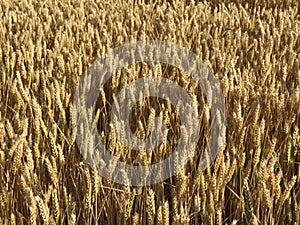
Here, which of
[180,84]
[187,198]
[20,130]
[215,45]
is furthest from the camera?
[215,45]

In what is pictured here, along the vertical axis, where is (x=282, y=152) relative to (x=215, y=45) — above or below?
below

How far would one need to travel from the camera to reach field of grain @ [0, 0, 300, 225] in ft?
2.84

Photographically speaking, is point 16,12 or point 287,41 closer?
point 287,41

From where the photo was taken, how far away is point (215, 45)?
6.20 ft

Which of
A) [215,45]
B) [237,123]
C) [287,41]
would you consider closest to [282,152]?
[237,123]

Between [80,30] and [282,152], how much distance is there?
4.19ft

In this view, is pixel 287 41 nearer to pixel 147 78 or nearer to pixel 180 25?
pixel 180 25

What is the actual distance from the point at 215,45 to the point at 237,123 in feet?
2.86

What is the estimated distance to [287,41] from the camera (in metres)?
2.00

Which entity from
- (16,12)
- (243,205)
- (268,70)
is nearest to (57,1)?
(16,12)

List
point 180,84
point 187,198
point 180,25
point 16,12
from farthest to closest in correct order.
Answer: point 16,12 → point 180,25 → point 180,84 → point 187,198

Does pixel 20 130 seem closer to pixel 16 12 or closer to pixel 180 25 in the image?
pixel 180 25

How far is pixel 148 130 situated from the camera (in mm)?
1032

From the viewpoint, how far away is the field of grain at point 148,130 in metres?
0.86
